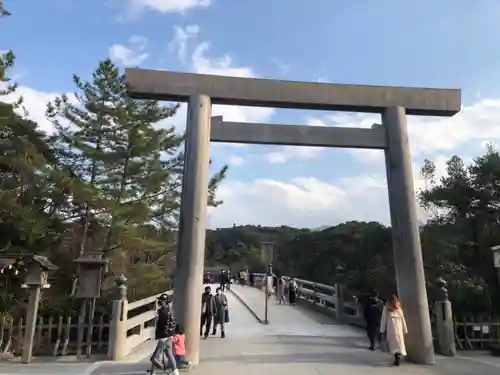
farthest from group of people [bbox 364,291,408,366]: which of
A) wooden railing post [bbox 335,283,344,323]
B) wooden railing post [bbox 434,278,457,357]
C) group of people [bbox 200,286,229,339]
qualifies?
wooden railing post [bbox 335,283,344,323]

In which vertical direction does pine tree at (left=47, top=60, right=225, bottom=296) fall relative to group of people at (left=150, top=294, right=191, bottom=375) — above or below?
above

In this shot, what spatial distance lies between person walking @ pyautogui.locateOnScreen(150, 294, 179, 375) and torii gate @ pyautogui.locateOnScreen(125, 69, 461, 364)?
1.78ft

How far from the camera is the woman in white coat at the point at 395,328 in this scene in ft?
29.0

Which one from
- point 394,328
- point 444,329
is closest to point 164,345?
point 394,328

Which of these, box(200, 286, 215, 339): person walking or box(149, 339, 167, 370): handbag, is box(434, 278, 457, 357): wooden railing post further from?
box(149, 339, 167, 370): handbag

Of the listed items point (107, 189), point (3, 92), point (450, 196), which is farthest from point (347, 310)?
point (3, 92)

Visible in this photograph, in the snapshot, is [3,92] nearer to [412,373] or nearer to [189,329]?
[189,329]

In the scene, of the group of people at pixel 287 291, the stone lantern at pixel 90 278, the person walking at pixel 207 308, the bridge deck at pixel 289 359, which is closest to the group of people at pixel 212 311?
the person walking at pixel 207 308

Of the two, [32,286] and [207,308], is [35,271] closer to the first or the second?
[32,286]

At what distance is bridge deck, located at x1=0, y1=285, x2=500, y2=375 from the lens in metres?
8.34

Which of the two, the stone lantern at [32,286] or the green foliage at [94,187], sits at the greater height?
the green foliage at [94,187]

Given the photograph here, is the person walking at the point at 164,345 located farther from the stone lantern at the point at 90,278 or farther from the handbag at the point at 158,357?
the stone lantern at the point at 90,278

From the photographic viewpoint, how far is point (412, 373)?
8.16m

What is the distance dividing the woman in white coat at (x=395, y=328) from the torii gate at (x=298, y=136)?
215mm
